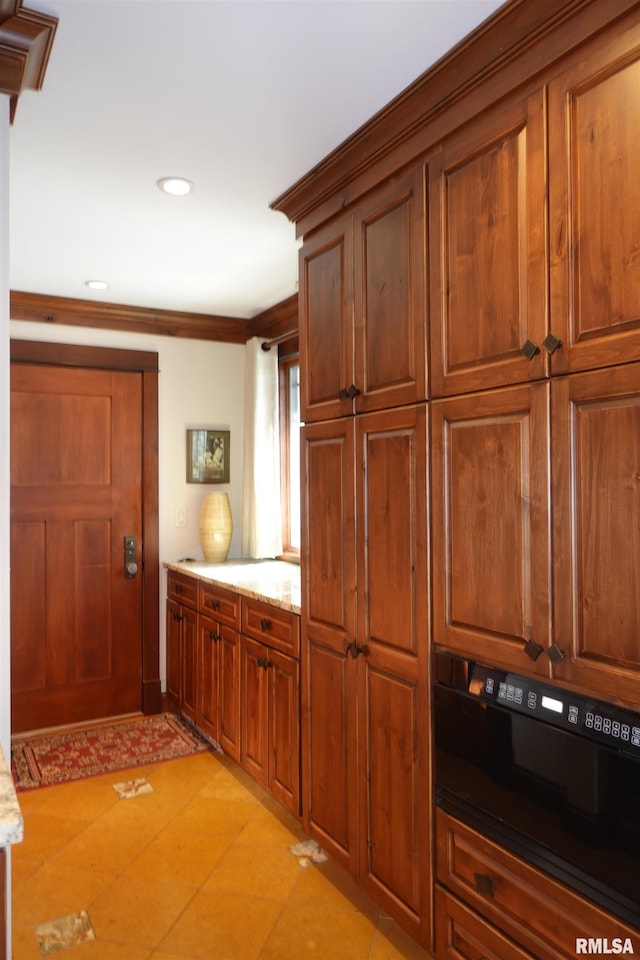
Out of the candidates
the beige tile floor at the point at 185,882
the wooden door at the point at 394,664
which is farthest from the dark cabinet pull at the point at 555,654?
the beige tile floor at the point at 185,882

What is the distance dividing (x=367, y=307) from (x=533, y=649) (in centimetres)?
116

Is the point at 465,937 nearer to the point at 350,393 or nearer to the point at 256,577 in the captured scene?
the point at 350,393

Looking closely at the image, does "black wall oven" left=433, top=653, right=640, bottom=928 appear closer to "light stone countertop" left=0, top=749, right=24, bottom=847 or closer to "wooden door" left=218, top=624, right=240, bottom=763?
"light stone countertop" left=0, top=749, right=24, bottom=847

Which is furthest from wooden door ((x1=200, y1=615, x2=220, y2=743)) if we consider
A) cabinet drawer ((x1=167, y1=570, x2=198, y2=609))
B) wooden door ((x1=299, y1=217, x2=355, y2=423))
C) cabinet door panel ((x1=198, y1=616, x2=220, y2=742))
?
wooden door ((x1=299, y1=217, x2=355, y2=423))

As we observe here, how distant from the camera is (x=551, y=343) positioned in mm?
1496

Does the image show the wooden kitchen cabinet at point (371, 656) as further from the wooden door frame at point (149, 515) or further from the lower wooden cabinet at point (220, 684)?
the wooden door frame at point (149, 515)

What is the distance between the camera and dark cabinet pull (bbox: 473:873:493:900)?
1.67 meters

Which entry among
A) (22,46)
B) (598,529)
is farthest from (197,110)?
(598,529)

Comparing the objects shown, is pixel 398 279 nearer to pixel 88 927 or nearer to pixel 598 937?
pixel 598 937

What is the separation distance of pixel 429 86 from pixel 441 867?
2112 millimetres

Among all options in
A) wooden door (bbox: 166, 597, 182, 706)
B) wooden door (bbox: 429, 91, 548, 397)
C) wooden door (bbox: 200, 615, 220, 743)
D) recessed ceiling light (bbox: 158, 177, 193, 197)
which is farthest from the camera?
wooden door (bbox: 166, 597, 182, 706)

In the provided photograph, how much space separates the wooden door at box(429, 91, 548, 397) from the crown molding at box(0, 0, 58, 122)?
1.02 meters

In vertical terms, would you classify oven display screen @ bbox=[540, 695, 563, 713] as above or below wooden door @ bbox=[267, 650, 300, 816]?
above

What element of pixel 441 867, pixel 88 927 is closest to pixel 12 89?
pixel 441 867
